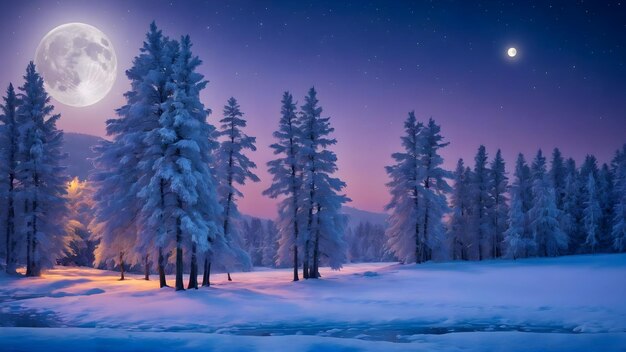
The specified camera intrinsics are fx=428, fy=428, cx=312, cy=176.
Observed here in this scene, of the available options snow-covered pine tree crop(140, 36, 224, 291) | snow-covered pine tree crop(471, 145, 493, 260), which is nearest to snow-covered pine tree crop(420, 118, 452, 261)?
snow-covered pine tree crop(471, 145, 493, 260)

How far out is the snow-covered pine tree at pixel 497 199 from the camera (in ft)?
184

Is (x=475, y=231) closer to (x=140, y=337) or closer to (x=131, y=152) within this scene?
(x=131, y=152)

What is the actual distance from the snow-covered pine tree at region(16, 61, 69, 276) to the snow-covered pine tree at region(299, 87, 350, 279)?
865 inches

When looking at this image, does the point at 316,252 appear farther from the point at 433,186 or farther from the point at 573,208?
the point at 573,208

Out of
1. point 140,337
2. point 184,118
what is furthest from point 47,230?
point 140,337

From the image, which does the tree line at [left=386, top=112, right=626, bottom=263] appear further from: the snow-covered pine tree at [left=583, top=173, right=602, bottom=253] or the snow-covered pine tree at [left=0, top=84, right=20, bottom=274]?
the snow-covered pine tree at [left=0, top=84, right=20, bottom=274]

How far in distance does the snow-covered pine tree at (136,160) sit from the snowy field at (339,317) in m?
3.38

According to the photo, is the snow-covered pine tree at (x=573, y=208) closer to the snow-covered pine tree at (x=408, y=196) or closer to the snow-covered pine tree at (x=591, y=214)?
the snow-covered pine tree at (x=591, y=214)

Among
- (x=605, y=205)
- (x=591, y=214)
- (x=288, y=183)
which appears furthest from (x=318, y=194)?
(x=605, y=205)

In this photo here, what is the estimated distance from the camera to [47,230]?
122ft

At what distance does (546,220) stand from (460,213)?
10308 mm

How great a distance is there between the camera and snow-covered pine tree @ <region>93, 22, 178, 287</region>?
2516 centimetres

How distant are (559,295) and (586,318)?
21.2 feet

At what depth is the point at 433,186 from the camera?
45.3m
